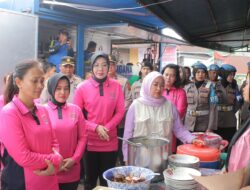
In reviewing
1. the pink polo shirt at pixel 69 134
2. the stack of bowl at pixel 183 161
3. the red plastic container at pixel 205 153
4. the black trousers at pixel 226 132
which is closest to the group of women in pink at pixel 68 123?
the pink polo shirt at pixel 69 134

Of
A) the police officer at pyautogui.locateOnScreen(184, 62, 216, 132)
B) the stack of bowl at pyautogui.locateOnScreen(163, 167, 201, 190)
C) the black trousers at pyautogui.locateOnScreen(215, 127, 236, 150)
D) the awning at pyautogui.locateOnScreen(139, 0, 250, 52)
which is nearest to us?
the stack of bowl at pyautogui.locateOnScreen(163, 167, 201, 190)

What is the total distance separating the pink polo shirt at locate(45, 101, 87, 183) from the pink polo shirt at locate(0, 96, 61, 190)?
1.29 ft

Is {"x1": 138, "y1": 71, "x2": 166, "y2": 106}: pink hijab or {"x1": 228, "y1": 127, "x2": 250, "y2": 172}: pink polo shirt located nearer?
{"x1": 228, "y1": 127, "x2": 250, "y2": 172}: pink polo shirt

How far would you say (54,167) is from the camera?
1774 millimetres

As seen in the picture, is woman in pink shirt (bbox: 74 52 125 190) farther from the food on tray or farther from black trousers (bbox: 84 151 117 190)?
the food on tray

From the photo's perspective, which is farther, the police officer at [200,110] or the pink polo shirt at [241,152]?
the police officer at [200,110]

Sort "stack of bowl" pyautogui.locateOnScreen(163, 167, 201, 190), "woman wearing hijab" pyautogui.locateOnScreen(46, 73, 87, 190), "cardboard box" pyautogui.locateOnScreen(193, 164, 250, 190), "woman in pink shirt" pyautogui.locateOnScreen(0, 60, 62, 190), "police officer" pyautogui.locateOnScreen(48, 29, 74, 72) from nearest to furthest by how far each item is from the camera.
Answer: "cardboard box" pyautogui.locateOnScreen(193, 164, 250, 190) < "stack of bowl" pyautogui.locateOnScreen(163, 167, 201, 190) < "woman in pink shirt" pyautogui.locateOnScreen(0, 60, 62, 190) < "woman wearing hijab" pyautogui.locateOnScreen(46, 73, 87, 190) < "police officer" pyautogui.locateOnScreen(48, 29, 74, 72)

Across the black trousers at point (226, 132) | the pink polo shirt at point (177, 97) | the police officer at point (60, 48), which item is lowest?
the black trousers at point (226, 132)

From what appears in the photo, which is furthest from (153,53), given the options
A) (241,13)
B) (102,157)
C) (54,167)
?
(54,167)

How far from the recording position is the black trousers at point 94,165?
268 cm

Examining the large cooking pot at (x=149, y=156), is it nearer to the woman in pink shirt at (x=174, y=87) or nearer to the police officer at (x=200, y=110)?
the woman in pink shirt at (x=174, y=87)

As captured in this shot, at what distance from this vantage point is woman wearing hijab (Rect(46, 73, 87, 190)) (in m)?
2.23

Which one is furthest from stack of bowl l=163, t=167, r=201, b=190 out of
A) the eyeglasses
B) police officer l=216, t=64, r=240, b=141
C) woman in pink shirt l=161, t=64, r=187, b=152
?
police officer l=216, t=64, r=240, b=141

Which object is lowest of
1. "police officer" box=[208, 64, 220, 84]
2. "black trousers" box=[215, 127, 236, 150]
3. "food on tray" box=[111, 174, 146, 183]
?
"black trousers" box=[215, 127, 236, 150]
